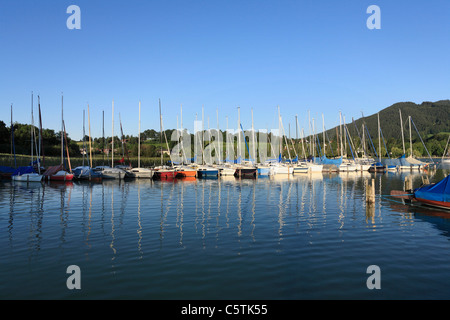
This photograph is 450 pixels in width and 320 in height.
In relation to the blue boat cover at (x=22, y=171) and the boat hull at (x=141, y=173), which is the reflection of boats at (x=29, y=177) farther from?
the boat hull at (x=141, y=173)

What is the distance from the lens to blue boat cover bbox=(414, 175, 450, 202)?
26578 mm

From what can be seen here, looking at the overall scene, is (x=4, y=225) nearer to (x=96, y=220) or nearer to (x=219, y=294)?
(x=96, y=220)

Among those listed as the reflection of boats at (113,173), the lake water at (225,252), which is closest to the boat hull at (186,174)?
the reflection of boats at (113,173)

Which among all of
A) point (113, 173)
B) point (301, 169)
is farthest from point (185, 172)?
point (301, 169)

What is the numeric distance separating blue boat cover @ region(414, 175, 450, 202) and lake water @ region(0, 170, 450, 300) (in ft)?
4.35

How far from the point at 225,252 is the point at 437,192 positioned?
2101cm

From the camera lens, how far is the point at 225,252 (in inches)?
616

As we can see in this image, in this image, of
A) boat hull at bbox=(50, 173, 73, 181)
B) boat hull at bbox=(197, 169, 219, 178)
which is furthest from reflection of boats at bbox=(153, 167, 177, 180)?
boat hull at bbox=(50, 173, 73, 181)

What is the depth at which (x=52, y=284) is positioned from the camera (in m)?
11.9

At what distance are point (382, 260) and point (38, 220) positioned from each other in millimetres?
22318

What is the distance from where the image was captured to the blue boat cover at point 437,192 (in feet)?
87.2

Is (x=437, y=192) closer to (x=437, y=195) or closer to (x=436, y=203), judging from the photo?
(x=437, y=195)

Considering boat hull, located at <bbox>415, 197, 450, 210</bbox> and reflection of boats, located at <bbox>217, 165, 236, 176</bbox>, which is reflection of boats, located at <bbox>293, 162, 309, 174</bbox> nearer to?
reflection of boats, located at <bbox>217, 165, 236, 176</bbox>
